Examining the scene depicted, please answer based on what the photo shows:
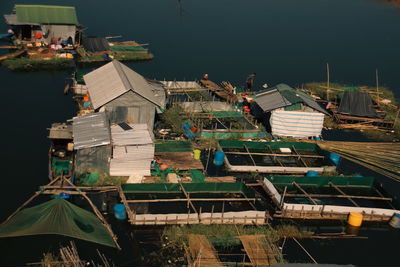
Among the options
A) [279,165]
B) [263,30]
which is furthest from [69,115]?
[263,30]

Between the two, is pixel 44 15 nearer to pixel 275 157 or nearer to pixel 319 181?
pixel 275 157

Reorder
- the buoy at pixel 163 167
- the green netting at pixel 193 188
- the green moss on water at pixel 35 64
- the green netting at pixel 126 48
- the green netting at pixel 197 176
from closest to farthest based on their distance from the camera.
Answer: the green netting at pixel 193 188
the green netting at pixel 197 176
the buoy at pixel 163 167
the green moss on water at pixel 35 64
the green netting at pixel 126 48

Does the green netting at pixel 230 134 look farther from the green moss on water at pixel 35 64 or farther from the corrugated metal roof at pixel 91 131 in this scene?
the green moss on water at pixel 35 64

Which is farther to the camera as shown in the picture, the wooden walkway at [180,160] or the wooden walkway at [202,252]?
the wooden walkway at [180,160]

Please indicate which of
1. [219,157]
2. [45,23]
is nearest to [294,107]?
[219,157]

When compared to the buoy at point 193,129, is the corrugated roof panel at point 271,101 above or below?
above

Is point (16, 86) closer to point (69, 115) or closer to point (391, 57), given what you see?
point (69, 115)

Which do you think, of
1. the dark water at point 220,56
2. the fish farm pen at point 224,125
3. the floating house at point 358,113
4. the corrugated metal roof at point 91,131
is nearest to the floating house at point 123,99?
the corrugated metal roof at point 91,131
